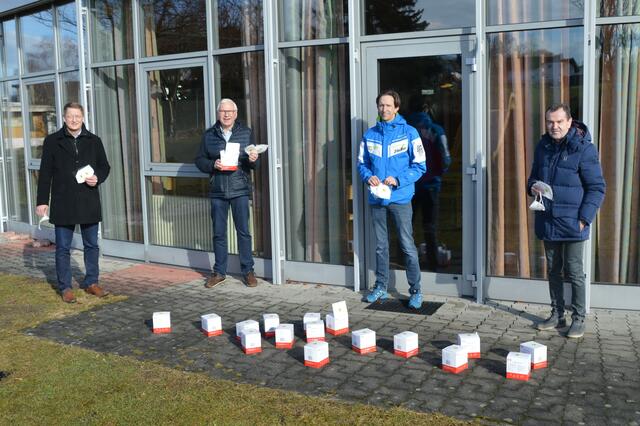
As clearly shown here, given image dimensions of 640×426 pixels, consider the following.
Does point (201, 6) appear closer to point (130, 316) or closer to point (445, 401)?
point (130, 316)

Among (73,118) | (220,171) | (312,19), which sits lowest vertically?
(220,171)

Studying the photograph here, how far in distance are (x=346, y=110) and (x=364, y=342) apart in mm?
3128

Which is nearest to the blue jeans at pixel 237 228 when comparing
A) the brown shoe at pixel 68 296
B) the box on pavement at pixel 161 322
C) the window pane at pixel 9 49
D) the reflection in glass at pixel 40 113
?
the brown shoe at pixel 68 296

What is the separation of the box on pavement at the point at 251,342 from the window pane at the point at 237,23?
393 centimetres

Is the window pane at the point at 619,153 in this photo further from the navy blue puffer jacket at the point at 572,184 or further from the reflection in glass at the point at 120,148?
the reflection in glass at the point at 120,148

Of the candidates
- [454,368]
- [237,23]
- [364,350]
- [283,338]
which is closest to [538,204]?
[454,368]

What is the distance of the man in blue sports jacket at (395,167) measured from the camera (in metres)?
6.94

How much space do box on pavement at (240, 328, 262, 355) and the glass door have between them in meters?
2.39

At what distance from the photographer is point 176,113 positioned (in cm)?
934

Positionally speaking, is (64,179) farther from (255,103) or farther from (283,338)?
(283,338)

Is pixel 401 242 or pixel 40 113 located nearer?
pixel 401 242

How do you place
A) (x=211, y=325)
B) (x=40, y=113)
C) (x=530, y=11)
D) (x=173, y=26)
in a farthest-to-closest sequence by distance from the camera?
(x=40, y=113), (x=173, y=26), (x=530, y=11), (x=211, y=325)

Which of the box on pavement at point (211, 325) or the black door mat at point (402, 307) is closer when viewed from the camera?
the box on pavement at point (211, 325)

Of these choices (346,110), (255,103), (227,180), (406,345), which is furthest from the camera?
(255,103)
